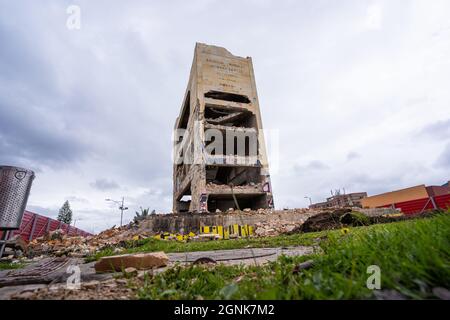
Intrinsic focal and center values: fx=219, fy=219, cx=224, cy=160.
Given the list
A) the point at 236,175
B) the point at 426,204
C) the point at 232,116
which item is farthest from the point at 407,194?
the point at 232,116

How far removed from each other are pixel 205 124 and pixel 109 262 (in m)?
17.2

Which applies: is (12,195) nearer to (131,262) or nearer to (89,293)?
(131,262)

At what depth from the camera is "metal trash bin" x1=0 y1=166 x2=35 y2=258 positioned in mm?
5758

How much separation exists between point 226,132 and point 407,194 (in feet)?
77.3

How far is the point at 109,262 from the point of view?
2467 mm

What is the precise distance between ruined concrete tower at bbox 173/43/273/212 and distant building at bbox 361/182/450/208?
1516 cm

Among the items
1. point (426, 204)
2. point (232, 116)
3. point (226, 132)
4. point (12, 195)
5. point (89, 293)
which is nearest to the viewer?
point (89, 293)

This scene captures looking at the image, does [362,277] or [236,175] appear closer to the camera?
[362,277]

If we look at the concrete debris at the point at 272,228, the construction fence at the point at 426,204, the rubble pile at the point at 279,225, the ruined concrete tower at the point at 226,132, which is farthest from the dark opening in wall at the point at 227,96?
the construction fence at the point at 426,204

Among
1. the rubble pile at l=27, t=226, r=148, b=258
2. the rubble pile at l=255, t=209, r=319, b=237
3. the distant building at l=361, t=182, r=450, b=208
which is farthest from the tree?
the distant building at l=361, t=182, r=450, b=208

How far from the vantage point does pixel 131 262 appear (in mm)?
2381

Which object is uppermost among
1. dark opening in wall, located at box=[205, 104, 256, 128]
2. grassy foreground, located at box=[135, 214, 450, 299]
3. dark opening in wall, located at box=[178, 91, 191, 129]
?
dark opening in wall, located at box=[178, 91, 191, 129]

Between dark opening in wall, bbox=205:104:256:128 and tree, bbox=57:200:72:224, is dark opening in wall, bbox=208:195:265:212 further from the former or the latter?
tree, bbox=57:200:72:224
